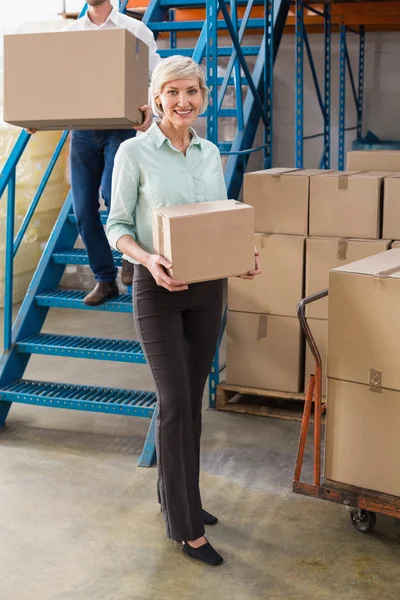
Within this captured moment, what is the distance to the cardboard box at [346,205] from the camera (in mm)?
4504

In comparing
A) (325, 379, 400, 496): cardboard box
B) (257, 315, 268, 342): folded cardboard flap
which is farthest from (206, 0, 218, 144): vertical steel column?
(325, 379, 400, 496): cardboard box

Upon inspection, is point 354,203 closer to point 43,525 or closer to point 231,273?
point 231,273

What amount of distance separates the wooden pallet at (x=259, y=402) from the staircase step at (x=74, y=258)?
957 mm

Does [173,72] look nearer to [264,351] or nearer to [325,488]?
[325,488]

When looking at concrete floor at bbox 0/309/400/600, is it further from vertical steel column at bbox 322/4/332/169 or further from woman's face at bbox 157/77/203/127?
vertical steel column at bbox 322/4/332/169

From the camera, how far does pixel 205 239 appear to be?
115 inches

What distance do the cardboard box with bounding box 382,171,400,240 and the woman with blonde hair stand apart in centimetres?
152

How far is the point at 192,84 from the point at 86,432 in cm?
231

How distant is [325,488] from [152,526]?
75 cm

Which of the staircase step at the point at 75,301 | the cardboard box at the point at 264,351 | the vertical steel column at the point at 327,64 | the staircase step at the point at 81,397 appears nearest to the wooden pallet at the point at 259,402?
the cardboard box at the point at 264,351

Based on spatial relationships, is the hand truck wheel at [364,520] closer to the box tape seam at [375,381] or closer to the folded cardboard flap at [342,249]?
the box tape seam at [375,381]

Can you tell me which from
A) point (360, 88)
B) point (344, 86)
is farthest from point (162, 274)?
point (360, 88)

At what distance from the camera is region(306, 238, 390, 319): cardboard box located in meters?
4.54

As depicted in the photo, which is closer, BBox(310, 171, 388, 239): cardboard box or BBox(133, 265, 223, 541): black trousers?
BBox(133, 265, 223, 541): black trousers
